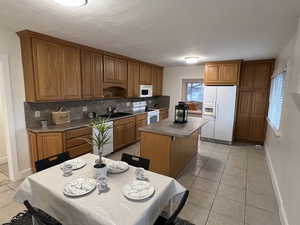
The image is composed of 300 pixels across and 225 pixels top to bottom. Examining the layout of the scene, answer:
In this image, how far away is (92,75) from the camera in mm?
3656

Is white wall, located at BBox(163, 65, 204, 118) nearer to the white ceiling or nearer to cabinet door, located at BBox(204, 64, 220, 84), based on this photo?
cabinet door, located at BBox(204, 64, 220, 84)

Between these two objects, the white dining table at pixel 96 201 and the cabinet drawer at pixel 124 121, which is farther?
the cabinet drawer at pixel 124 121

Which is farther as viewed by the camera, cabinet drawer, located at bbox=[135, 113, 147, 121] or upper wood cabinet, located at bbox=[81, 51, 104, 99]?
cabinet drawer, located at bbox=[135, 113, 147, 121]

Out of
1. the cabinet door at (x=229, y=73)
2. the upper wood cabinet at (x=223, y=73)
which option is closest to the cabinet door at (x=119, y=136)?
the upper wood cabinet at (x=223, y=73)

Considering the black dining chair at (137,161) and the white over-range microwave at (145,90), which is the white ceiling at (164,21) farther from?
the white over-range microwave at (145,90)

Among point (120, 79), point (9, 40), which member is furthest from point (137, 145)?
point (9, 40)

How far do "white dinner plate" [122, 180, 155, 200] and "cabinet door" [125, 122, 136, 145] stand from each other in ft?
9.64

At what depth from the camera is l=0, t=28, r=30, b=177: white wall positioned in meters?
2.55

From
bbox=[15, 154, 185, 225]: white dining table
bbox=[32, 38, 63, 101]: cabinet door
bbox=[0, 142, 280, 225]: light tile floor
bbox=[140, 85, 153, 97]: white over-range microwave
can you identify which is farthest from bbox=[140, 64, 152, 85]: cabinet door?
bbox=[15, 154, 185, 225]: white dining table

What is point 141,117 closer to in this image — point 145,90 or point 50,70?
point 145,90

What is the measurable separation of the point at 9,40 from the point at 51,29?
72cm

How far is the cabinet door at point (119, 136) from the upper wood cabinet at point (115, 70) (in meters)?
1.16

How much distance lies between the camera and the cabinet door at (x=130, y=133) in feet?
14.4

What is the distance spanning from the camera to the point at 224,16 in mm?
1945
